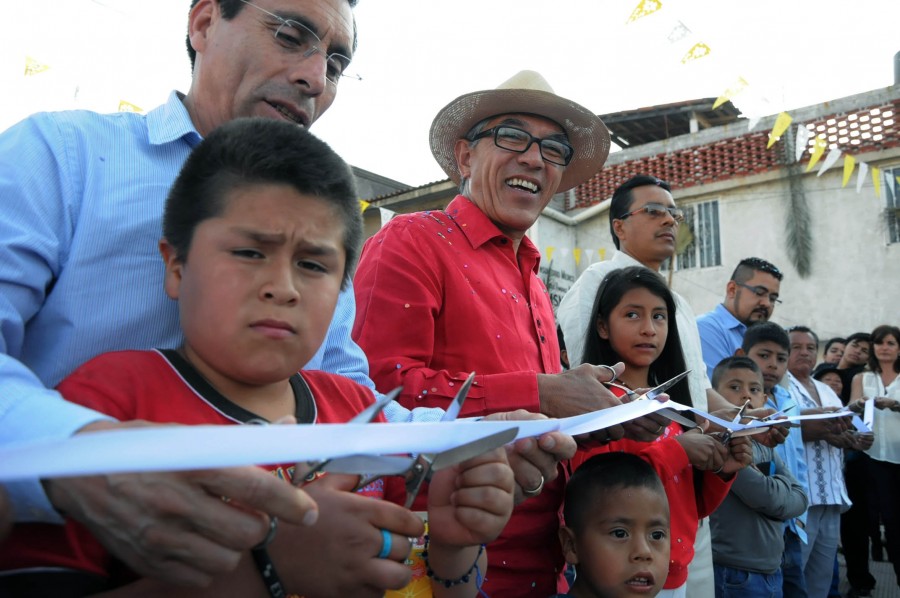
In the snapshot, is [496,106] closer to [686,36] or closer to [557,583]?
[557,583]

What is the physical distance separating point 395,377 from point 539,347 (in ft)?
2.15

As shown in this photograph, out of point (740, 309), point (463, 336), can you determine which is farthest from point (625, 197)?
point (463, 336)

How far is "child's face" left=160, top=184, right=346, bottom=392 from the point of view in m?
1.30

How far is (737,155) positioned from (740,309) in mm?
12055

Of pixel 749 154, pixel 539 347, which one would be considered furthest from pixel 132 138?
pixel 749 154

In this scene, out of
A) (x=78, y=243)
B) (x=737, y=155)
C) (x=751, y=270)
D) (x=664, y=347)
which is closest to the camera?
(x=78, y=243)

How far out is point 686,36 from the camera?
27.7 feet

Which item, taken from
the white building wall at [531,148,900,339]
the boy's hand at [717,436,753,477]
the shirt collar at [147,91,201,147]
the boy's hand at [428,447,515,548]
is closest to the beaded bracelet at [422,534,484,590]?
the boy's hand at [428,447,515,548]

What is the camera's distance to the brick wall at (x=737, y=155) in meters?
14.3

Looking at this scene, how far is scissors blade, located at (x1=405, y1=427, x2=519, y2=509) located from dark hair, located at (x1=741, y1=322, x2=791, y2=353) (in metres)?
4.41

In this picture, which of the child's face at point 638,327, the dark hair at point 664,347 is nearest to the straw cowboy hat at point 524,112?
the dark hair at point 664,347

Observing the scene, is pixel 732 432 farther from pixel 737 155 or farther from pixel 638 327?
pixel 737 155

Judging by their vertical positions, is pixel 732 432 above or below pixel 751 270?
below

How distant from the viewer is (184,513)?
897 millimetres
